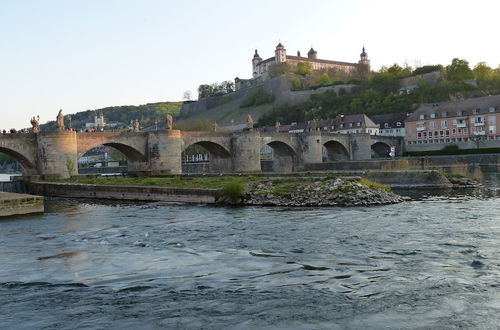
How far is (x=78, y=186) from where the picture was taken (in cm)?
3894

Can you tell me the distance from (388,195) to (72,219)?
631 inches

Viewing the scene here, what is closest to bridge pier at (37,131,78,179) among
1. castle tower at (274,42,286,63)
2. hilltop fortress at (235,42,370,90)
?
hilltop fortress at (235,42,370,90)

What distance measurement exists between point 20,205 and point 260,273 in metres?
18.2

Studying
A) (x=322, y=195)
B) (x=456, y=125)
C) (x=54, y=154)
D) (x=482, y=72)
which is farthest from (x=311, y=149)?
(x=482, y=72)

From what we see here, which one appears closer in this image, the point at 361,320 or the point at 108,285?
the point at 361,320

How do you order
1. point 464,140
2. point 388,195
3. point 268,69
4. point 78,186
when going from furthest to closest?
point 268,69
point 464,140
point 78,186
point 388,195

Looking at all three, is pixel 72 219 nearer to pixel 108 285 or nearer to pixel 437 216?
pixel 108 285

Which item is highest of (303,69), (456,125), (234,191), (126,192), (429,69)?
(303,69)

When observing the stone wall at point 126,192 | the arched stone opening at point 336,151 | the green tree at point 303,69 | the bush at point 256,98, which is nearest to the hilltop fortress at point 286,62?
the green tree at point 303,69

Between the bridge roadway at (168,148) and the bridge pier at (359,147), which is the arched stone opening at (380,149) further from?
the bridge roadway at (168,148)

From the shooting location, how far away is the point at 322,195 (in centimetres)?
2692

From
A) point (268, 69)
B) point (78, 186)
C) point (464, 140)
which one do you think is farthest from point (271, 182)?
point (268, 69)

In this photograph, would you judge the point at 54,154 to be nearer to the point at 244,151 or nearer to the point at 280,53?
the point at 244,151

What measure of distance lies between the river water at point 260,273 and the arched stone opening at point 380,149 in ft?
207
